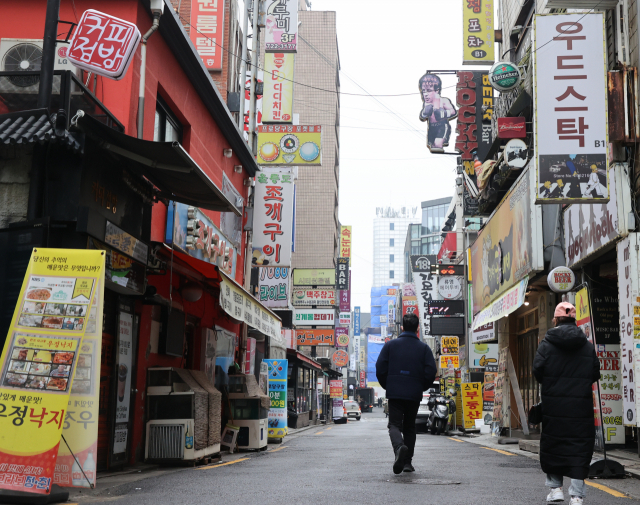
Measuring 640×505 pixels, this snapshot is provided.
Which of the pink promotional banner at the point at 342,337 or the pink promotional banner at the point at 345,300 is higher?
the pink promotional banner at the point at 345,300

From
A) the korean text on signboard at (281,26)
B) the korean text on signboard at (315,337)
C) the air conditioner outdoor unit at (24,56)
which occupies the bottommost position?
the korean text on signboard at (315,337)

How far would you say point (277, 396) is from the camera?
57.9ft

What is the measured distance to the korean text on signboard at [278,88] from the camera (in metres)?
21.9

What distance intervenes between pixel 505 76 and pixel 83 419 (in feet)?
46.5

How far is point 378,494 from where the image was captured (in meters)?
6.43

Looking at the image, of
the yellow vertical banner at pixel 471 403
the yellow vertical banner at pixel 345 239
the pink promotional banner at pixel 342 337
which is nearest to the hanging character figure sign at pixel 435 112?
the yellow vertical banner at pixel 471 403

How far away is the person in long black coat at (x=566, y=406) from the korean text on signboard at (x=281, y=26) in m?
16.4

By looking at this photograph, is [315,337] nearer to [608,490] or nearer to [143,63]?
[143,63]

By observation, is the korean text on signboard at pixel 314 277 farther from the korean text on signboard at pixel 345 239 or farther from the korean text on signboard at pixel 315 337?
the korean text on signboard at pixel 345 239

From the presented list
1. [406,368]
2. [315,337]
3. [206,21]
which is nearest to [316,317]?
[315,337]

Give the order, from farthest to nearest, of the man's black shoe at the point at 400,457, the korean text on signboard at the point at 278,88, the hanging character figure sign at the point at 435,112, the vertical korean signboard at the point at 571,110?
the hanging character figure sign at the point at 435,112, the korean text on signboard at the point at 278,88, the vertical korean signboard at the point at 571,110, the man's black shoe at the point at 400,457

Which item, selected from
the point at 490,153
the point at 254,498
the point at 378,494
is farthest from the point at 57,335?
the point at 490,153

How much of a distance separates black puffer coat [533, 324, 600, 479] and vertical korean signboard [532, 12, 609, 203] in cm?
527

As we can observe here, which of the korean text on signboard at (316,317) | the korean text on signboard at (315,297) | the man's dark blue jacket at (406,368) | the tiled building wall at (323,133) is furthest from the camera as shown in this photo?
the tiled building wall at (323,133)
